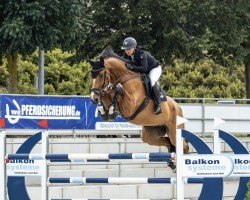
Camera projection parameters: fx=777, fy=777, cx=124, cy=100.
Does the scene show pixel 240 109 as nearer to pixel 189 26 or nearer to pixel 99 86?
pixel 189 26

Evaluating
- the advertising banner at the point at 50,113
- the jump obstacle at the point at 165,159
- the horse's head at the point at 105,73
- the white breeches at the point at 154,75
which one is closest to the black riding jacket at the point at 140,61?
the white breeches at the point at 154,75

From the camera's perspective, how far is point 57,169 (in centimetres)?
1572

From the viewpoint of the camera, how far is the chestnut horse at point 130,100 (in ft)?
33.2

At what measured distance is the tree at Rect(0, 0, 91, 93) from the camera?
67.8 feet

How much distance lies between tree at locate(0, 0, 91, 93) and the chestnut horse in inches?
385

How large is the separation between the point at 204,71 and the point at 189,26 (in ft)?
39.6

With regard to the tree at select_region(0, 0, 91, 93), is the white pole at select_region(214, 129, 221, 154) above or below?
below

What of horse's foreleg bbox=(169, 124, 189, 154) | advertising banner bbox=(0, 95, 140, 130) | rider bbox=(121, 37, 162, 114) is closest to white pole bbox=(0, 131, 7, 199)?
rider bbox=(121, 37, 162, 114)

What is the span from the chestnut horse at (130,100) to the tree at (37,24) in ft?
32.1

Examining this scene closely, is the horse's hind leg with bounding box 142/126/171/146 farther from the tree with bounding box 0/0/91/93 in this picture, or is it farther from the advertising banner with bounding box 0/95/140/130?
the tree with bounding box 0/0/91/93

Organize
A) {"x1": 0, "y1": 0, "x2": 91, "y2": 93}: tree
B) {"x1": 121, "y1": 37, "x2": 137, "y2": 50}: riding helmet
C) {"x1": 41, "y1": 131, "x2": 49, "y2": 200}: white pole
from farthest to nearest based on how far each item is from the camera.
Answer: {"x1": 0, "y1": 0, "x2": 91, "y2": 93}: tree
{"x1": 121, "y1": 37, "x2": 137, "y2": 50}: riding helmet
{"x1": 41, "y1": 131, "x2": 49, "y2": 200}: white pole

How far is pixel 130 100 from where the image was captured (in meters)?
10.5

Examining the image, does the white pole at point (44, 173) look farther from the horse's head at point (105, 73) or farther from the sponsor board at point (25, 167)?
the horse's head at point (105, 73)

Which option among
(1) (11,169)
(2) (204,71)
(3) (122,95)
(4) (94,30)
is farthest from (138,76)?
(2) (204,71)
